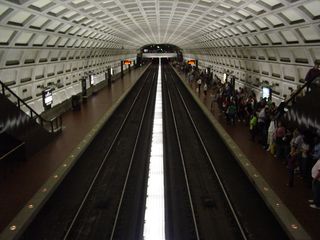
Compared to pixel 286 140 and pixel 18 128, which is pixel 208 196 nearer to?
pixel 286 140

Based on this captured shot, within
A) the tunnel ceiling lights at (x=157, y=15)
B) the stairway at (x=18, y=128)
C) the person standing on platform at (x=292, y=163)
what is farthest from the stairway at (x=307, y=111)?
the stairway at (x=18, y=128)

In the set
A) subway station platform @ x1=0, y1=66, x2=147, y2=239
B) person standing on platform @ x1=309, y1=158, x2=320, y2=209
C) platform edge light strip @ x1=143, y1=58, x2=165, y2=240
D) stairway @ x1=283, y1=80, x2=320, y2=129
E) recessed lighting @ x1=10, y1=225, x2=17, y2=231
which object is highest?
stairway @ x1=283, y1=80, x2=320, y2=129

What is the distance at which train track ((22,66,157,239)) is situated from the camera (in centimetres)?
869

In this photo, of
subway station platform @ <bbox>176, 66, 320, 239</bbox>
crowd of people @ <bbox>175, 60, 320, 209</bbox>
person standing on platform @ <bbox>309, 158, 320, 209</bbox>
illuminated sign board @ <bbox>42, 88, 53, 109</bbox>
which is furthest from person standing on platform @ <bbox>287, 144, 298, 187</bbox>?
illuminated sign board @ <bbox>42, 88, 53, 109</bbox>

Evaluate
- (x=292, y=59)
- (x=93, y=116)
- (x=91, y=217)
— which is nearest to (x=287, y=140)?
(x=292, y=59)

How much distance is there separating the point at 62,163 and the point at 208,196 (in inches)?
207

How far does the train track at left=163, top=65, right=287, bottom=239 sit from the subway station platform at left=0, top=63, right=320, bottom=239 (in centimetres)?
67

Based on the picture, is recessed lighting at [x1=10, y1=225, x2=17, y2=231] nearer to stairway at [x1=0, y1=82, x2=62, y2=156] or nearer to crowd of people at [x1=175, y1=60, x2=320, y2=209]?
stairway at [x1=0, y1=82, x2=62, y2=156]

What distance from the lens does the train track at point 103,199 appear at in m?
8.69

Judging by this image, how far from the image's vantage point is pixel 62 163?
40.0ft

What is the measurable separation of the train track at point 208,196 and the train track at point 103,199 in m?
1.04

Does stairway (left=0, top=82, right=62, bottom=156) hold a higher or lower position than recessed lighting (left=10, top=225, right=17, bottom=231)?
higher

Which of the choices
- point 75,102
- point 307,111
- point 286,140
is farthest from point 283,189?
point 75,102

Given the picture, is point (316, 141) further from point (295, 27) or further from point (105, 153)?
point (105, 153)
